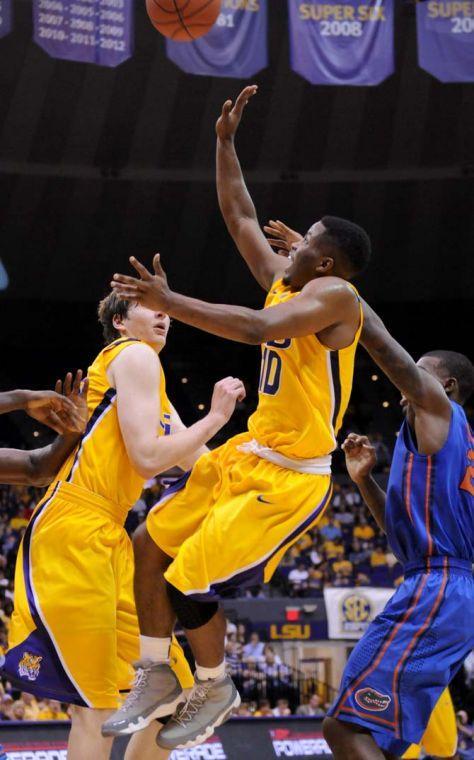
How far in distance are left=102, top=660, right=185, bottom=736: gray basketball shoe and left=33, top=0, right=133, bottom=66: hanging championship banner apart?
11.4 meters

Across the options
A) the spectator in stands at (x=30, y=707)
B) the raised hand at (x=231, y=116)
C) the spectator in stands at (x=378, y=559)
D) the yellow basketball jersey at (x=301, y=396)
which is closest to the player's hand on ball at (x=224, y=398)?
the yellow basketball jersey at (x=301, y=396)

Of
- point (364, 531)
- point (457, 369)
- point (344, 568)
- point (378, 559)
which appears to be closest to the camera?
point (457, 369)

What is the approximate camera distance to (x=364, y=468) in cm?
496

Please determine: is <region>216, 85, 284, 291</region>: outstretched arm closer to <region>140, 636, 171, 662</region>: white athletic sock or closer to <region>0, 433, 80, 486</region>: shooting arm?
<region>0, 433, 80, 486</region>: shooting arm

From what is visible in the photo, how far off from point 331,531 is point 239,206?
16191 mm

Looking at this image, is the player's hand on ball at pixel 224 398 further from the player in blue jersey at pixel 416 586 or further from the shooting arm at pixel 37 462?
the shooting arm at pixel 37 462

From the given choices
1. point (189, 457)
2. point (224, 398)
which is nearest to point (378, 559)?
point (189, 457)

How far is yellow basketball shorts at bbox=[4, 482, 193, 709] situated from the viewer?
432 centimetres

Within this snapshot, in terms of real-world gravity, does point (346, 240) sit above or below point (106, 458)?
above

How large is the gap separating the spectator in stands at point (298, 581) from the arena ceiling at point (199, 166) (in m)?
8.26

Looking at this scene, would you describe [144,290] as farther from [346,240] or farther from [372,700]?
[372,700]

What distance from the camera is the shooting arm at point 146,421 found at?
4.23m

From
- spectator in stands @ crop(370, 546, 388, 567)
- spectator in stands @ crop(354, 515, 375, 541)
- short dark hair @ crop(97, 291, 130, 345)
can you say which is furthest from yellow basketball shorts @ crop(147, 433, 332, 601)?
spectator in stands @ crop(354, 515, 375, 541)

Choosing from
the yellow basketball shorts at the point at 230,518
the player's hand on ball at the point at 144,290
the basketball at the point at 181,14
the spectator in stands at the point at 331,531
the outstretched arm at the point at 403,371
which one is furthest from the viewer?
the spectator in stands at the point at 331,531
